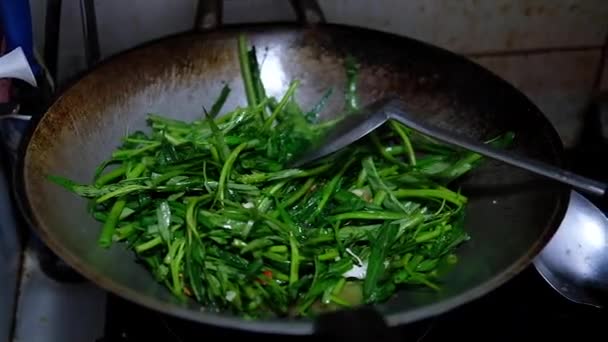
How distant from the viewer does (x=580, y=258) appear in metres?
0.99

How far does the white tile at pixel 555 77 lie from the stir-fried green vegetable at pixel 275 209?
1.29 feet

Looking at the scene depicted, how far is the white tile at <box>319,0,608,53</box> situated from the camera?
116 cm

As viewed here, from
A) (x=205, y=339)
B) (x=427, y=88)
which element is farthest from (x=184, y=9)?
(x=205, y=339)

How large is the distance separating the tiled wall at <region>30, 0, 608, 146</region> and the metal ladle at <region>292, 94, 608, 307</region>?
24cm

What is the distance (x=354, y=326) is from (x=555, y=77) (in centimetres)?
89

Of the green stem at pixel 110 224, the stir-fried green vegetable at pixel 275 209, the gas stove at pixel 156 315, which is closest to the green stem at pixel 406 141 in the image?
the stir-fried green vegetable at pixel 275 209

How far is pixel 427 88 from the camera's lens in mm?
1000

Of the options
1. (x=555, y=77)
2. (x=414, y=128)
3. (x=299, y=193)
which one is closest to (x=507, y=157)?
(x=414, y=128)

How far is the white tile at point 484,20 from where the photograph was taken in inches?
45.8

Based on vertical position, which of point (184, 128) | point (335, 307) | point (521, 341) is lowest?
point (521, 341)

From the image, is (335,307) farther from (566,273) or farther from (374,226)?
(566,273)

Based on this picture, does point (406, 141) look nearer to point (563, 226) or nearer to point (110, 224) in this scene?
point (563, 226)

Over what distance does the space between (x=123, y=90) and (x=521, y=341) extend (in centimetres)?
62

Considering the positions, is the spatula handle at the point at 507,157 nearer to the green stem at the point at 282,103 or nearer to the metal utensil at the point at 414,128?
the metal utensil at the point at 414,128
